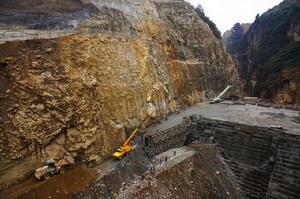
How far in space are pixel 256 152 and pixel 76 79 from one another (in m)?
8.34

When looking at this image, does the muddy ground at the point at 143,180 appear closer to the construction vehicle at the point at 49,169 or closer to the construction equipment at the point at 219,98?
the construction vehicle at the point at 49,169

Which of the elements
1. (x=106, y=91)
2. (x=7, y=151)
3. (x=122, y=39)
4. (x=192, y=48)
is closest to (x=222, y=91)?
(x=192, y=48)

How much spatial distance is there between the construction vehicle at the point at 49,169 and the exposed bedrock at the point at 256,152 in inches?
153

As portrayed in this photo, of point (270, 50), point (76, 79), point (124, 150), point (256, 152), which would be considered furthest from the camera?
point (270, 50)

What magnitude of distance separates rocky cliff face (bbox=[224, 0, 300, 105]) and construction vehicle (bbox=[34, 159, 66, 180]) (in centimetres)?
2667

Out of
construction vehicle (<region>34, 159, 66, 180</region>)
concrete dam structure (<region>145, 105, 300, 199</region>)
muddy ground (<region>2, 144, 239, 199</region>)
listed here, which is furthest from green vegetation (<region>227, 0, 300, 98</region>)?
construction vehicle (<region>34, 159, 66, 180</region>)

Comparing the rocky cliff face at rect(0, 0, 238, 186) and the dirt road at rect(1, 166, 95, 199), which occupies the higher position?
the rocky cliff face at rect(0, 0, 238, 186)

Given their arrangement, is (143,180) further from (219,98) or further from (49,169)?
(219,98)

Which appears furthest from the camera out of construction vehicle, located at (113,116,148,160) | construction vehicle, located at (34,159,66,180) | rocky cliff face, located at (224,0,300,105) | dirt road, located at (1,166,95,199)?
rocky cliff face, located at (224,0,300,105)

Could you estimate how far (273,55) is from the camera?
120 ft

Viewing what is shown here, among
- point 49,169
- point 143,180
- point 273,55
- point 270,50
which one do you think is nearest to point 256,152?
point 143,180

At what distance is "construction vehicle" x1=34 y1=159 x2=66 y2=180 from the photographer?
795 centimetres

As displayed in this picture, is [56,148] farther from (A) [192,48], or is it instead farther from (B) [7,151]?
(A) [192,48]

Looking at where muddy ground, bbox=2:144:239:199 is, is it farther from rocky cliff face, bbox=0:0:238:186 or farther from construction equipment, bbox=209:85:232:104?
construction equipment, bbox=209:85:232:104
